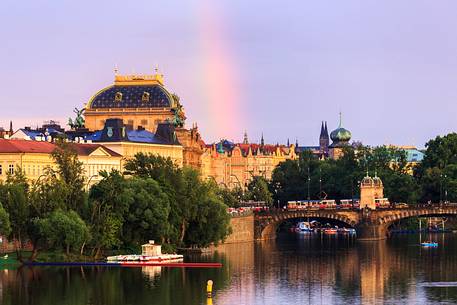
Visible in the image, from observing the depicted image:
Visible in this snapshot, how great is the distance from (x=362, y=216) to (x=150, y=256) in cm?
6083

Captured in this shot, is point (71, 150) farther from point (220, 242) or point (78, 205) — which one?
point (220, 242)

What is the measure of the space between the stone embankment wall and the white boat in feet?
115

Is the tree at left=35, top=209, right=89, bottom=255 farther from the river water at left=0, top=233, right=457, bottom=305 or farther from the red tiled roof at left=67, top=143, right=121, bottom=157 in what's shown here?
the red tiled roof at left=67, top=143, right=121, bottom=157

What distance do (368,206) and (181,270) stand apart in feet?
229

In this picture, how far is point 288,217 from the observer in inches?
7470

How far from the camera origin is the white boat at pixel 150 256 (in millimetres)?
134250

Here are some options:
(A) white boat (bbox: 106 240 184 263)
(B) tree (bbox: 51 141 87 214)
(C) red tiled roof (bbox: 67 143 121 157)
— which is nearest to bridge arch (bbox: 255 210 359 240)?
(C) red tiled roof (bbox: 67 143 121 157)

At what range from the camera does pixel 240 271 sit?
436ft

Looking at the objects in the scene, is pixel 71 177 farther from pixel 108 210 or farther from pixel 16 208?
pixel 16 208

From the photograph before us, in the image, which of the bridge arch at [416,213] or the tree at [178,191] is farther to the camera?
the bridge arch at [416,213]

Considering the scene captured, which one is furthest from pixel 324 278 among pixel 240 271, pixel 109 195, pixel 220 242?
pixel 220 242

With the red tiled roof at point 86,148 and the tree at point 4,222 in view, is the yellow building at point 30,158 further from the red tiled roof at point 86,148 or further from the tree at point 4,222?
the tree at point 4,222

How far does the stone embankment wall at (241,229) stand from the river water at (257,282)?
Result: 19.1 metres

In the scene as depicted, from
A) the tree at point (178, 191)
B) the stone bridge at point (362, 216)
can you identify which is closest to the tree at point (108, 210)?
the tree at point (178, 191)
